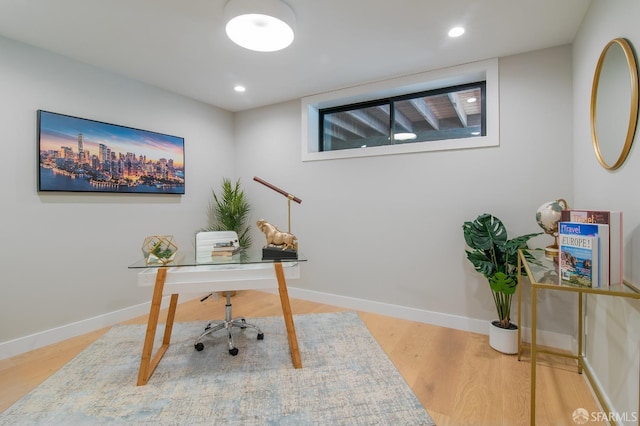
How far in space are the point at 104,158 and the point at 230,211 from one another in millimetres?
1501

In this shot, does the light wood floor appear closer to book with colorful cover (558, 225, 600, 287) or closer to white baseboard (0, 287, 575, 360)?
white baseboard (0, 287, 575, 360)

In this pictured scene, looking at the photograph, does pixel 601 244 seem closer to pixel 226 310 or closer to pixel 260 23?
pixel 260 23

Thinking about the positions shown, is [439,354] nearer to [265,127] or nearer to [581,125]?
[581,125]

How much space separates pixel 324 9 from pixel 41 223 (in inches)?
116

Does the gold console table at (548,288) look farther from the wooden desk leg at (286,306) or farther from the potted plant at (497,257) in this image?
the wooden desk leg at (286,306)

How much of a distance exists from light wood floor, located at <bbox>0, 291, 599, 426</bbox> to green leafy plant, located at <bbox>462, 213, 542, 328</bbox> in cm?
41

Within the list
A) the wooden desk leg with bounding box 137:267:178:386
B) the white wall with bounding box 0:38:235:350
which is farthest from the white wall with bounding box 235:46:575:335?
the wooden desk leg with bounding box 137:267:178:386

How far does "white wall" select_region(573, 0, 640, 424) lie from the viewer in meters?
1.38

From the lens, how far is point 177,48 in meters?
2.54

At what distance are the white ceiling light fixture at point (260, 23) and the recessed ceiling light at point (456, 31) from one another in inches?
48.0

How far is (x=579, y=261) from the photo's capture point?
1.37 metres

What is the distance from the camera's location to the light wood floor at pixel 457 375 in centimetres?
172

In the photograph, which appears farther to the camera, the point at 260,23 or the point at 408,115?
the point at 408,115

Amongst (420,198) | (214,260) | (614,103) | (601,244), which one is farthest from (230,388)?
(614,103)
